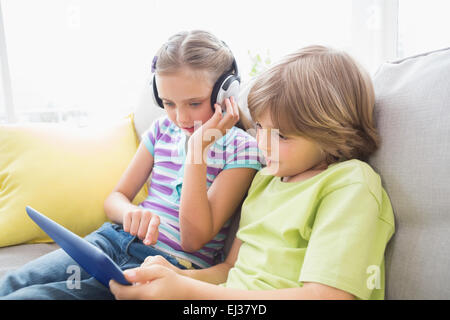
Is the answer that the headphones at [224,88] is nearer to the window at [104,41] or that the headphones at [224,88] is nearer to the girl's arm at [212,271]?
the girl's arm at [212,271]

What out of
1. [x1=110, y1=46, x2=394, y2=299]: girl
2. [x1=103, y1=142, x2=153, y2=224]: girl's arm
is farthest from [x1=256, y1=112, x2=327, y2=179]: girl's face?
[x1=103, y1=142, x2=153, y2=224]: girl's arm

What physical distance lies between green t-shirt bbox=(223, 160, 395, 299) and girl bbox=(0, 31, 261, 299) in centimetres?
12

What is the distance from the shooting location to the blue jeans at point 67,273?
826mm

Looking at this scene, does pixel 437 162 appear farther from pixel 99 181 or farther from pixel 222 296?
pixel 99 181

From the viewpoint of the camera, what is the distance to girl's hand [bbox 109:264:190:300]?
0.67 m

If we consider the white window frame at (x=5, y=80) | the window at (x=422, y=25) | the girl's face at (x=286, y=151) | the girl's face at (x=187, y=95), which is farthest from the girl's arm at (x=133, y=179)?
the white window frame at (x=5, y=80)

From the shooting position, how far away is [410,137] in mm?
751

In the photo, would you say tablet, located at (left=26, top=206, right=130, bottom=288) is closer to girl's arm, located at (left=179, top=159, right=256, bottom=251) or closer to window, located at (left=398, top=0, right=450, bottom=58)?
girl's arm, located at (left=179, top=159, right=256, bottom=251)

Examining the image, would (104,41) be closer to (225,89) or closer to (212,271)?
(225,89)

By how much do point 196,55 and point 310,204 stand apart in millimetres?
464

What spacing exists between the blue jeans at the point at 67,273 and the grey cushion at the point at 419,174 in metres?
0.52

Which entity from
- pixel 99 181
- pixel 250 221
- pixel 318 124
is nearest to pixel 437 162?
pixel 318 124

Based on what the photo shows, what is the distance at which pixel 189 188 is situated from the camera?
3.08ft

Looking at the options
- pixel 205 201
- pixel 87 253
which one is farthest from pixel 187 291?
pixel 205 201
